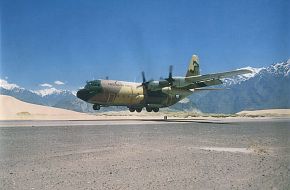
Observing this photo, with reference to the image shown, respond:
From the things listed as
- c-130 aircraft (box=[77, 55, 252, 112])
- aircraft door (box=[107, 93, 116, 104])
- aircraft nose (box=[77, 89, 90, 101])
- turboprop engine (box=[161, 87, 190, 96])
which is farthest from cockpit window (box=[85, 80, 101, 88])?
turboprop engine (box=[161, 87, 190, 96])

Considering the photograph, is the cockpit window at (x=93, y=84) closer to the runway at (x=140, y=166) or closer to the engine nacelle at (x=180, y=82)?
the engine nacelle at (x=180, y=82)

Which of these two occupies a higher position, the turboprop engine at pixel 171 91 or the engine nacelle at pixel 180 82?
the engine nacelle at pixel 180 82

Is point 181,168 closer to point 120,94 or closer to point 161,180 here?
point 161,180

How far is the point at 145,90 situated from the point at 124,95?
15.6 ft

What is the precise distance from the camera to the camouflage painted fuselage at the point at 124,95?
180ft

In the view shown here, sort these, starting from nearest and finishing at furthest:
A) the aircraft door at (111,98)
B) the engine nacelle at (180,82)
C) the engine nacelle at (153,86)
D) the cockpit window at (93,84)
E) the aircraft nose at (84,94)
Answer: the aircraft nose at (84,94) < the cockpit window at (93,84) < the aircraft door at (111,98) < the engine nacelle at (180,82) < the engine nacelle at (153,86)

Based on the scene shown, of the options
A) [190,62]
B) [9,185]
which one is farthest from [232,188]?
[190,62]

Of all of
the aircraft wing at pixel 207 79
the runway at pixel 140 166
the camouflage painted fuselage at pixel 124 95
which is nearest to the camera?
the runway at pixel 140 166

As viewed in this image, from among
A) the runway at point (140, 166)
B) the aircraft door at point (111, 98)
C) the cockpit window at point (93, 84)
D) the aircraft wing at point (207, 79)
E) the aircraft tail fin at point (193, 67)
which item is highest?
the aircraft tail fin at point (193, 67)

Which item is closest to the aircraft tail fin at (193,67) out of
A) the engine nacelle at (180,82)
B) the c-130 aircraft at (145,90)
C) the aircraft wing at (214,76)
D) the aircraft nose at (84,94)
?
the c-130 aircraft at (145,90)

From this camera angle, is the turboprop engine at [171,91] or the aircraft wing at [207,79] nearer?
the aircraft wing at [207,79]

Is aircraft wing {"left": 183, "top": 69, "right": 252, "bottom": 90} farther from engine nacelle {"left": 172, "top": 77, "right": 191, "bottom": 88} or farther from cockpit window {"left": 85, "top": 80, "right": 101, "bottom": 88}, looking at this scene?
cockpit window {"left": 85, "top": 80, "right": 101, "bottom": 88}

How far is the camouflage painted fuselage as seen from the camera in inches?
2154

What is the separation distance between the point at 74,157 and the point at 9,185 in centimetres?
521
